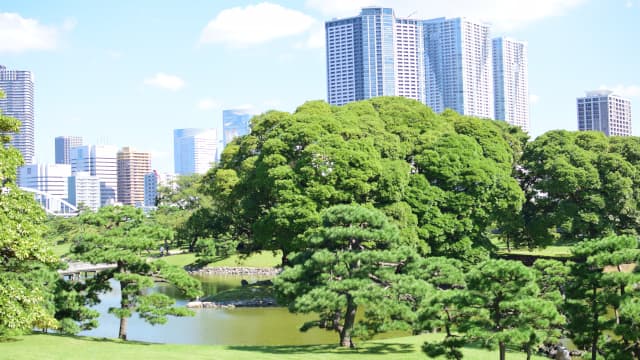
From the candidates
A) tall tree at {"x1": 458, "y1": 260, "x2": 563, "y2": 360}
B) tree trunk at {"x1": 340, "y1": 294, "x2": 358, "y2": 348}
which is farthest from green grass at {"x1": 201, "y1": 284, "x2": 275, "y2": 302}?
tall tree at {"x1": 458, "y1": 260, "x2": 563, "y2": 360}

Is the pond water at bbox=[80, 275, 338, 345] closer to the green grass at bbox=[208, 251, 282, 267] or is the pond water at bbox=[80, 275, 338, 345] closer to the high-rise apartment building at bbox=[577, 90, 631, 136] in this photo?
the green grass at bbox=[208, 251, 282, 267]

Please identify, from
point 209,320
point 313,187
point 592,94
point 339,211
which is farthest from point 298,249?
point 592,94

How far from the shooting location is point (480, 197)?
1192 inches

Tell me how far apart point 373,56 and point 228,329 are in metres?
152

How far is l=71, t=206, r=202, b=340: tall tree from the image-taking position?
18.8 m

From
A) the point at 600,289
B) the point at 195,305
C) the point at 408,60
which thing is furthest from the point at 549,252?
the point at 408,60

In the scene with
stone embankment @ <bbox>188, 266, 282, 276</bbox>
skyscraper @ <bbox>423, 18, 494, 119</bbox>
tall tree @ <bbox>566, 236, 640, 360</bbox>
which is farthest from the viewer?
skyscraper @ <bbox>423, 18, 494, 119</bbox>

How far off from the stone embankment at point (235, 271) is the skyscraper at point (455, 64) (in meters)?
143

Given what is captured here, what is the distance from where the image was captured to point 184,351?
17.5 metres

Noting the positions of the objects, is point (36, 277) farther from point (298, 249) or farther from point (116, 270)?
point (298, 249)

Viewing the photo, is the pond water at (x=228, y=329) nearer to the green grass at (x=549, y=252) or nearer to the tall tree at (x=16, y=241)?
the tall tree at (x=16, y=241)

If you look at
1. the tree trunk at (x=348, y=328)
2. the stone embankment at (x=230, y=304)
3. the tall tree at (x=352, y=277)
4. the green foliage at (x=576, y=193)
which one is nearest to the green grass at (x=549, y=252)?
the green foliage at (x=576, y=193)

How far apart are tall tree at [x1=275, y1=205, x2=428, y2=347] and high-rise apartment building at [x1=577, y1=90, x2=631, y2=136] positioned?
484 feet

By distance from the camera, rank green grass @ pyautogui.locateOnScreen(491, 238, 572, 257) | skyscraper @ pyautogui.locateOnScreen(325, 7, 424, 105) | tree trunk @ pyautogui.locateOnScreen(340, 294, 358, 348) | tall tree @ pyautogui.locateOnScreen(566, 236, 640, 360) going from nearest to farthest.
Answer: tall tree @ pyautogui.locateOnScreen(566, 236, 640, 360) → tree trunk @ pyautogui.locateOnScreen(340, 294, 358, 348) → green grass @ pyautogui.locateOnScreen(491, 238, 572, 257) → skyscraper @ pyautogui.locateOnScreen(325, 7, 424, 105)
